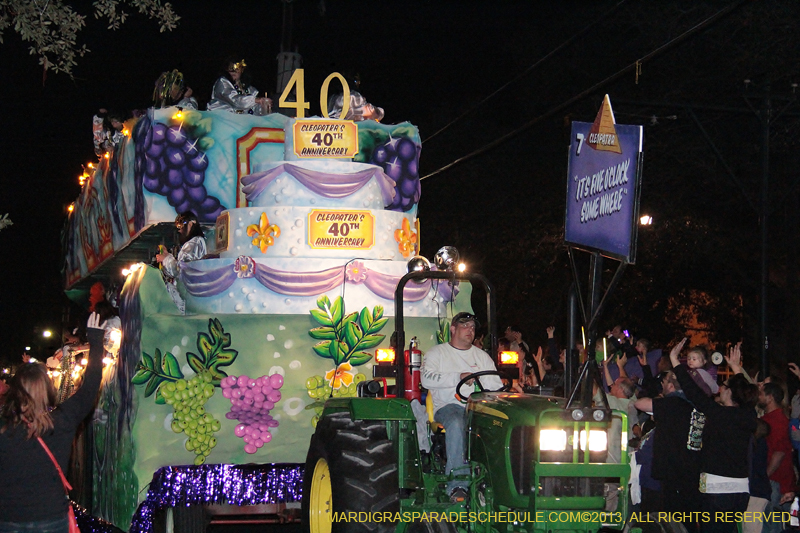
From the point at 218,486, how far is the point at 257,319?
177cm

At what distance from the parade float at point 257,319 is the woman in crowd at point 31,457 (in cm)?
361

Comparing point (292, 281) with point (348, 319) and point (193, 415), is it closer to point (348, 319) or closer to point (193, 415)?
point (348, 319)

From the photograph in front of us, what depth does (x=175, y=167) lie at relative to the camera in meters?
12.3

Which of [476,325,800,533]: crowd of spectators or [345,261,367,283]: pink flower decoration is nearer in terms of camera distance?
[476,325,800,533]: crowd of spectators

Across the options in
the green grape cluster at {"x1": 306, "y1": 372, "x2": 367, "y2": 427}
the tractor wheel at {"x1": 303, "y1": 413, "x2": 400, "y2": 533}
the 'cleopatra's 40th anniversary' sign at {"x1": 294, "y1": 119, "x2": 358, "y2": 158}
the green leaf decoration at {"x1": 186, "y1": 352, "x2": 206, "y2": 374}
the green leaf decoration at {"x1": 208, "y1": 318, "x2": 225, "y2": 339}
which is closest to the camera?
the tractor wheel at {"x1": 303, "y1": 413, "x2": 400, "y2": 533}

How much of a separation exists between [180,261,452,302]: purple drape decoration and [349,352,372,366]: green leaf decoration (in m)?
0.73

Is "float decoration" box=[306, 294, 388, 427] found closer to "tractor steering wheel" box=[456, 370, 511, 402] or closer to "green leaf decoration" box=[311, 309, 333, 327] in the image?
"green leaf decoration" box=[311, 309, 333, 327]

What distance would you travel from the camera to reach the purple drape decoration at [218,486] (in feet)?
29.8

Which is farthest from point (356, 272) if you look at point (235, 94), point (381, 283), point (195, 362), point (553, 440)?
point (553, 440)

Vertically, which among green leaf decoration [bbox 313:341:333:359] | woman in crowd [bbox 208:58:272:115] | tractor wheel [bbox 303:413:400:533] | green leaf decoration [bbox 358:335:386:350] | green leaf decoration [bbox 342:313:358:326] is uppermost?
woman in crowd [bbox 208:58:272:115]

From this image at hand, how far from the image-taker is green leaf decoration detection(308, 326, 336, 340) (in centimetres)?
995

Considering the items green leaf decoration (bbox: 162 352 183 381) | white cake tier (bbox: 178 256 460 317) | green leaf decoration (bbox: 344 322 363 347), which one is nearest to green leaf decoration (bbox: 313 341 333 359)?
green leaf decoration (bbox: 344 322 363 347)

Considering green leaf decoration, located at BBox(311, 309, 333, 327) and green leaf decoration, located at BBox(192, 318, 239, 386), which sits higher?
Answer: green leaf decoration, located at BBox(311, 309, 333, 327)

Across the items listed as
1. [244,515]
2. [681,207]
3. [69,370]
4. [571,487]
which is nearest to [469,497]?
[571,487]
